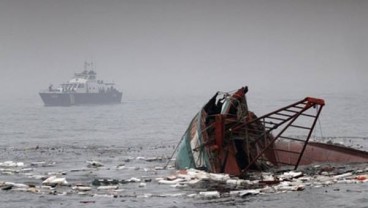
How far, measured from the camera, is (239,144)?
38.3m

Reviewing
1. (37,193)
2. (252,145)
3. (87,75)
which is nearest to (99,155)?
(252,145)

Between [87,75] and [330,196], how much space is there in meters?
169

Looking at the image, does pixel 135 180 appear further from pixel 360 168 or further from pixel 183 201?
pixel 360 168

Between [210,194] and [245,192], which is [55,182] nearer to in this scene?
[210,194]

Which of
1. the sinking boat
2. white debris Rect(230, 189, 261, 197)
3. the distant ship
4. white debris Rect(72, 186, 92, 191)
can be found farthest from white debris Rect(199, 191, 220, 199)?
the distant ship

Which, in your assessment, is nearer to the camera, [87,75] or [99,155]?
[99,155]

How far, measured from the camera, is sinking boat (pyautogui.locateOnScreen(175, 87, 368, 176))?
34688 mm

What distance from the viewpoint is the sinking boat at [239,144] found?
34.7 m

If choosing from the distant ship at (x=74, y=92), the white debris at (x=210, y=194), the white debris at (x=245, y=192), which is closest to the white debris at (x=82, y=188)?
the white debris at (x=210, y=194)

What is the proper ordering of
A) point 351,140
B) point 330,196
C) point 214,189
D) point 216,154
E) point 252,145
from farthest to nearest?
point 351,140 < point 252,145 < point 216,154 < point 214,189 < point 330,196

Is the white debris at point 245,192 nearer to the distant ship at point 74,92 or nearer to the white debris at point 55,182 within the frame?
the white debris at point 55,182

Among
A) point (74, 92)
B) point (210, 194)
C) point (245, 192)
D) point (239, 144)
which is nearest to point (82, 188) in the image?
point (210, 194)

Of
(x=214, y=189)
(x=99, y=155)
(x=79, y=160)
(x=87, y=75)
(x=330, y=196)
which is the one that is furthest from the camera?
(x=87, y=75)

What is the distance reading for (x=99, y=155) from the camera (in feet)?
174
